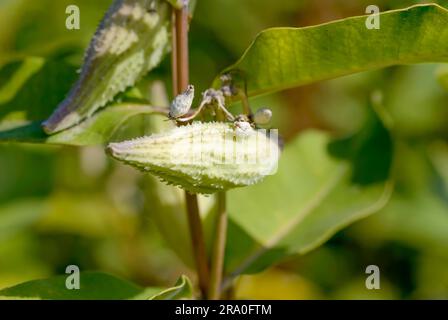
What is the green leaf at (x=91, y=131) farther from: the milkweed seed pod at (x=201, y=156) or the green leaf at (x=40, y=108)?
the milkweed seed pod at (x=201, y=156)

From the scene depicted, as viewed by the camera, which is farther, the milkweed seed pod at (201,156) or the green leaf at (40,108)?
the green leaf at (40,108)

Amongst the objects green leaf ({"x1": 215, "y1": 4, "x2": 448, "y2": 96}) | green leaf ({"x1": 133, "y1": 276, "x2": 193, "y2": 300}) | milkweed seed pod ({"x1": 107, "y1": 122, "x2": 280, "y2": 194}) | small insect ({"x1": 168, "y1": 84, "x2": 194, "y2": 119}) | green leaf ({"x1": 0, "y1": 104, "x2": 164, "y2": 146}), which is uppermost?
green leaf ({"x1": 215, "y1": 4, "x2": 448, "y2": 96})

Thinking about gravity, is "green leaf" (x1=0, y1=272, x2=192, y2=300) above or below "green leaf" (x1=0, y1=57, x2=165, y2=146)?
below

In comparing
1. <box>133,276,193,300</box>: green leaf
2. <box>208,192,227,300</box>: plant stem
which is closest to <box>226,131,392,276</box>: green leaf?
<box>208,192,227,300</box>: plant stem

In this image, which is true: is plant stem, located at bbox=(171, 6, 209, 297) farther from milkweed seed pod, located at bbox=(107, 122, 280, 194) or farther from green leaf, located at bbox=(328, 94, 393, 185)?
green leaf, located at bbox=(328, 94, 393, 185)

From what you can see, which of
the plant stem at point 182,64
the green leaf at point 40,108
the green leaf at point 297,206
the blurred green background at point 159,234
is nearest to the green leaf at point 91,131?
the green leaf at point 40,108

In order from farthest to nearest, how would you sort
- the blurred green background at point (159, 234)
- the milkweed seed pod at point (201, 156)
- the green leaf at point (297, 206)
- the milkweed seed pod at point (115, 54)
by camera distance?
1. the blurred green background at point (159, 234)
2. the green leaf at point (297, 206)
3. the milkweed seed pod at point (115, 54)
4. the milkweed seed pod at point (201, 156)

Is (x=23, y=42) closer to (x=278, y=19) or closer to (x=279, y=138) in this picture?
(x=278, y=19)
